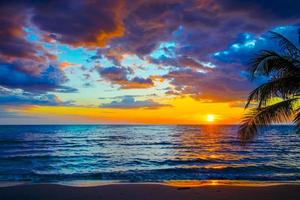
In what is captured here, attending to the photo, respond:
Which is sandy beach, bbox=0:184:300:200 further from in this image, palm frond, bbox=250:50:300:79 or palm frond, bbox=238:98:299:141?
palm frond, bbox=250:50:300:79

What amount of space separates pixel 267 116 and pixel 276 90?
3.22ft

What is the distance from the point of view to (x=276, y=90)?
1012cm

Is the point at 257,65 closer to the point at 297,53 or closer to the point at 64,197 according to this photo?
the point at 297,53

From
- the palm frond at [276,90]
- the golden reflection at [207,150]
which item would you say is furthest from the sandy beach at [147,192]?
the golden reflection at [207,150]

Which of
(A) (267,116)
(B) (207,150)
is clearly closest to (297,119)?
(A) (267,116)

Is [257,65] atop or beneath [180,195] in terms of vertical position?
atop

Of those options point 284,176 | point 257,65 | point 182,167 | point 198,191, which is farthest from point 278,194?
point 182,167

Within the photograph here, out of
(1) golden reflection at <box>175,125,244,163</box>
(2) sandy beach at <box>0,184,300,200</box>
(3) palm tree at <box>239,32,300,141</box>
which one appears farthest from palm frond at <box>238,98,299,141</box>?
(1) golden reflection at <box>175,125,244,163</box>

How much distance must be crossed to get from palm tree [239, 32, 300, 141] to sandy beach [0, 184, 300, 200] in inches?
103

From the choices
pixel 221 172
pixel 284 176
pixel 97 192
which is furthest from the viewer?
pixel 221 172

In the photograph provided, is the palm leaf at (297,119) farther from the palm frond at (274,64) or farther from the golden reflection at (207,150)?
the golden reflection at (207,150)

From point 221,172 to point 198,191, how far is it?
745 centimetres

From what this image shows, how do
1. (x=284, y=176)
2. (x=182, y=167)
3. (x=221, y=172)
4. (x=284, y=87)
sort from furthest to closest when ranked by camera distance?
1. (x=182, y=167)
2. (x=221, y=172)
3. (x=284, y=176)
4. (x=284, y=87)

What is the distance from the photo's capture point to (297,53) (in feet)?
34.3
